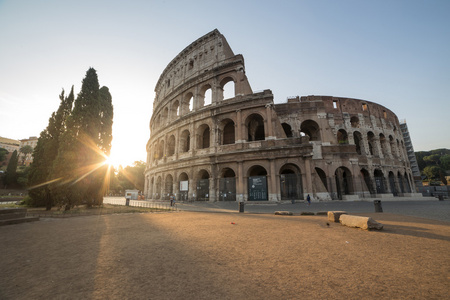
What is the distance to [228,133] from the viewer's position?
72.3ft

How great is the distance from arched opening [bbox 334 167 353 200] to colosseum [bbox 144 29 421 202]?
0.13 m

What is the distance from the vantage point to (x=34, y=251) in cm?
386

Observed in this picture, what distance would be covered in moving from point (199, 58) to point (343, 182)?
2549 centimetres

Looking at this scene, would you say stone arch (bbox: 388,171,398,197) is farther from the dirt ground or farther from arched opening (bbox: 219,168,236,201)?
the dirt ground

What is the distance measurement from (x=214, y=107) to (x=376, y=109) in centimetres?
2624

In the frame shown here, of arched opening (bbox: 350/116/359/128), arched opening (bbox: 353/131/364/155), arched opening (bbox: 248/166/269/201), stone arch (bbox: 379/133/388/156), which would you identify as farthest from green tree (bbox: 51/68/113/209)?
stone arch (bbox: 379/133/388/156)

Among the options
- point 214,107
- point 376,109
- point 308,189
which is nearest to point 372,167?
point 376,109

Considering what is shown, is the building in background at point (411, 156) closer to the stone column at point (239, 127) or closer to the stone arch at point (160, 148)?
the stone column at point (239, 127)

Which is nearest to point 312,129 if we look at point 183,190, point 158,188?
point 183,190

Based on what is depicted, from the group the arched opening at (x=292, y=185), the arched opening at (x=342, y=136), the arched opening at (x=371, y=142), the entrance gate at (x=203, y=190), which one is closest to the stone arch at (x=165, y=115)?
the entrance gate at (x=203, y=190)

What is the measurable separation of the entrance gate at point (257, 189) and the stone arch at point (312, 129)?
36.5 ft

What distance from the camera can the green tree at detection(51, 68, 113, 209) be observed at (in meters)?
11.6

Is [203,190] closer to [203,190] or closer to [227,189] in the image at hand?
[203,190]

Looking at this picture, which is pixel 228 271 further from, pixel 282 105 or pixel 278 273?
pixel 282 105
